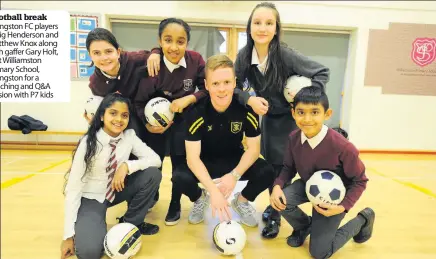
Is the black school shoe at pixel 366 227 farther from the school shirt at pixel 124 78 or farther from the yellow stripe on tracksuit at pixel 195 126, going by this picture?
the school shirt at pixel 124 78

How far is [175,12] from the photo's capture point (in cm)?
499

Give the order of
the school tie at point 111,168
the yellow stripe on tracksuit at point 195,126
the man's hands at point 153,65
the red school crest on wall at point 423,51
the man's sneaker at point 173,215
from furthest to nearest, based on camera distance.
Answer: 1. the man's sneaker at point 173,215
2. the man's hands at point 153,65
3. the yellow stripe on tracksuit at point 195,126
4. the school tie at point 111,168
5. the red school crest on wall at point 423,51

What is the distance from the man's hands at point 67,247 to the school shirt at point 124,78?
112 centimetres

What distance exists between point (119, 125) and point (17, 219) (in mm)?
1248

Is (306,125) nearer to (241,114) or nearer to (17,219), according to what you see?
(241,114)

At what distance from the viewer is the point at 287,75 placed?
230 cm

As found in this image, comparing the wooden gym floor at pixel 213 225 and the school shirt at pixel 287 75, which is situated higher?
the school shirt at pixel 287 75

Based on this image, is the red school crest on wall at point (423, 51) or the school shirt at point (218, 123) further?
the school shirt at point (218, 123)

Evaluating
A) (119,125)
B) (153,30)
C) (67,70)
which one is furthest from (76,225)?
(153,30)

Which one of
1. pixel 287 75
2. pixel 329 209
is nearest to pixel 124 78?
pixel 287 75

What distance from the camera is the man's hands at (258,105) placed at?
6.94ft

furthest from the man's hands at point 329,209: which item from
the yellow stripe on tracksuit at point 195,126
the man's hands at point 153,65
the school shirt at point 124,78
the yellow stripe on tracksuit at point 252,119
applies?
the school shirt at point 124,78

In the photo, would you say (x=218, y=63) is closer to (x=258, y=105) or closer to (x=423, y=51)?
(x=258, y=105)

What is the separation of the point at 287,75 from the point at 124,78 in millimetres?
Result: 1330
